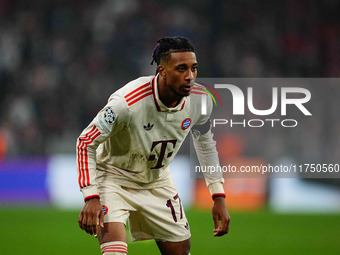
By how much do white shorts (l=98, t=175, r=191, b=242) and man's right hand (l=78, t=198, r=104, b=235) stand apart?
1.11ft

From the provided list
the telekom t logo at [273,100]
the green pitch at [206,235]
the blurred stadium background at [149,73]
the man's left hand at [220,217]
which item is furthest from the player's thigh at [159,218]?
the telekom t logo at [273,100]

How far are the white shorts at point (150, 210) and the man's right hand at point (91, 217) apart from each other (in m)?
0.34

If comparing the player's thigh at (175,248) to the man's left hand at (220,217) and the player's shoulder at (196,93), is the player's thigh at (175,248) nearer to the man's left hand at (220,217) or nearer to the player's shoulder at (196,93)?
the man's left hand at (220,217)

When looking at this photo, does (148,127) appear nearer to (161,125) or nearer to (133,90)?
(161,125)

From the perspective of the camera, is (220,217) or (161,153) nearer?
(161,153)

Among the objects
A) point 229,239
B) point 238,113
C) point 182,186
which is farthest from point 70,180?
point 229,239

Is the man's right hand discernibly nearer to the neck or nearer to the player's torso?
the player's torso

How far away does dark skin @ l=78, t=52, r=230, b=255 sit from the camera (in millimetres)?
3809

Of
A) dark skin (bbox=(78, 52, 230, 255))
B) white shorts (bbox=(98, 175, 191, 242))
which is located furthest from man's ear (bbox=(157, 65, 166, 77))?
white shorts (bbox=(98, 175, 191, 242))

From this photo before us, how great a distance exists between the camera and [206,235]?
8.24m

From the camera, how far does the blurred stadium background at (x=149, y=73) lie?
8539 mm

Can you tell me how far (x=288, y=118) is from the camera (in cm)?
1198

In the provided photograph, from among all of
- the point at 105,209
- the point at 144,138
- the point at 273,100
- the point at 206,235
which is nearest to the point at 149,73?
the point at 273,100

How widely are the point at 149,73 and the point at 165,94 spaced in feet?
30.5
